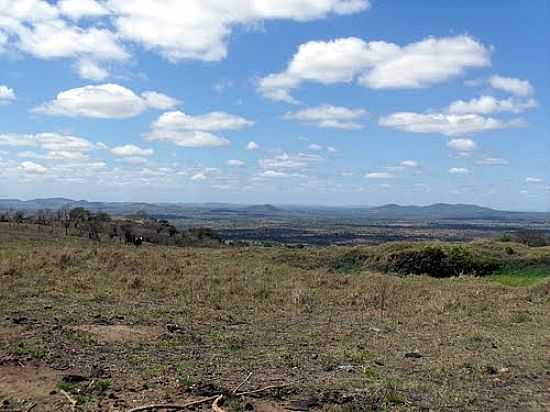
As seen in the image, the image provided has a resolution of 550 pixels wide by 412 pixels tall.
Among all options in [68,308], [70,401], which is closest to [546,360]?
[70,401]

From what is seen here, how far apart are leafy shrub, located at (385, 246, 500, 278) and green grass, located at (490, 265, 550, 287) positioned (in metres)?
A: 1.05

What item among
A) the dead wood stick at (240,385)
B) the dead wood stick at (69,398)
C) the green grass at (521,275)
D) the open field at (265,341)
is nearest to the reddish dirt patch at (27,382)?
the open field at (265,341)

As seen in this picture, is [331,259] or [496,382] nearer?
[496,382]

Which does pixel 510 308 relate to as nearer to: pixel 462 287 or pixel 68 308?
pixel 462 287

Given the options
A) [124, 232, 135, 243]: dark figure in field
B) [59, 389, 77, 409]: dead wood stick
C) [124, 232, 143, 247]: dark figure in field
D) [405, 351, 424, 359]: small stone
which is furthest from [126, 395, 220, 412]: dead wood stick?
[124, 232, 135, 243]: dark figure in field

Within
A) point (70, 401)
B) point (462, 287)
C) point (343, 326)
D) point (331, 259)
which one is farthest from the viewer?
point (331, 259)

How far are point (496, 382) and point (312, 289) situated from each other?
455 inches

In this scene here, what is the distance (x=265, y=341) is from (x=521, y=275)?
21405mm

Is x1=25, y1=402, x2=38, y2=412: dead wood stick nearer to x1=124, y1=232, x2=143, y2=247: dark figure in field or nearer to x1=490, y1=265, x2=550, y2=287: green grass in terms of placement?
x1=490, y1=265, x2=550, y2=287: green grass

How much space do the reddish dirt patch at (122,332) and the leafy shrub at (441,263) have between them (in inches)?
852

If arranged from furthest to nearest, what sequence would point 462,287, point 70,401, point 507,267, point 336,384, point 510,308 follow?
1. point 507,267
2. point 462,287
3. point 510,308
4. point 336,384
5. point 70,401

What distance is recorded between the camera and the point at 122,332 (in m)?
11.2

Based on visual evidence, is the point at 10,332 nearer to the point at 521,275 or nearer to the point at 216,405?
the point at 216,405

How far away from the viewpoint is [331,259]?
34188 millimetres
